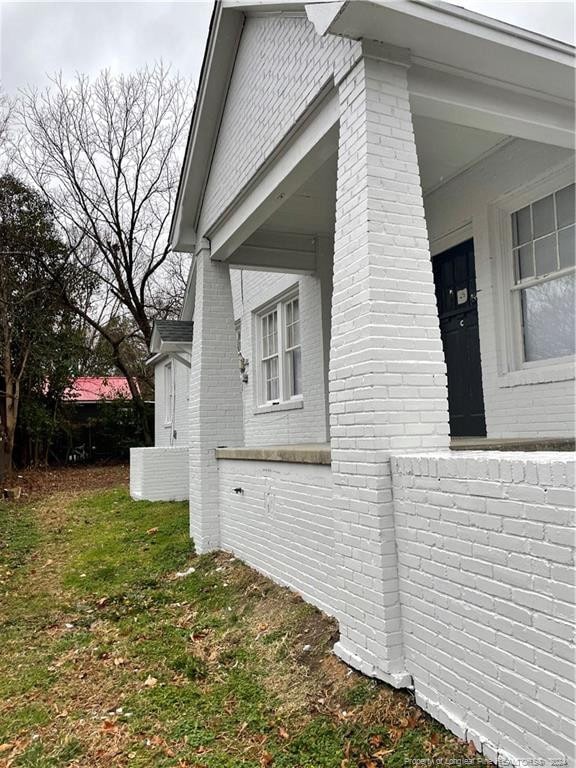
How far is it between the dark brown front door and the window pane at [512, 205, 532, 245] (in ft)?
1.84

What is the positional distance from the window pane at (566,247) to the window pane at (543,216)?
0.13 meters

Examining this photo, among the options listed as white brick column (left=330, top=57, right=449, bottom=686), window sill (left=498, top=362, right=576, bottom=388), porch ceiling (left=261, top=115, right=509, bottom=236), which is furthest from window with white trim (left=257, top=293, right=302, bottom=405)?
white brick column (left=330, top=57, right=449, bottom=686)

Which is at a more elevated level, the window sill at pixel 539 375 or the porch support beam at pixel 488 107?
the porch support beam at pixel 488 107

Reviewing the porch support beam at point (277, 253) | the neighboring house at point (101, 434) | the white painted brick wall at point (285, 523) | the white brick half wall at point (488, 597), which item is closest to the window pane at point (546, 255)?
the white painted brick wall at point (285, 523)

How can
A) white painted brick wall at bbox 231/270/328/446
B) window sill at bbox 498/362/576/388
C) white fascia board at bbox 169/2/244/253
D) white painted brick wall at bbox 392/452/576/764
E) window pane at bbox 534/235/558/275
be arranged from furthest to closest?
white painted brick wall at bbox 231/270/328/446 < white fascia board at bbox 169/2/244/253 < window pane at bbox 534/235/558/275 < window sill at bbox 498/362/576/388 < white painted brick wall at bbox 392/452/576/764

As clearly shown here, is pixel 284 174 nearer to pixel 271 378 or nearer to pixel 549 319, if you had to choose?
pixel 549 319

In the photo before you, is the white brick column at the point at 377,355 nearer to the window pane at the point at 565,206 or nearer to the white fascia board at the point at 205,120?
the window pane at the point at 565,206

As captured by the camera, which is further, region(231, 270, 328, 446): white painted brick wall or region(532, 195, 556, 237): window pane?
region(231, 270, 328, 446): white painted brick wall

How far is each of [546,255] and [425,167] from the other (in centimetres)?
159

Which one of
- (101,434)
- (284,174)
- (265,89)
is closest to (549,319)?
(284,174)

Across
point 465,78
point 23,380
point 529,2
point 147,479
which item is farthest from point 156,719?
point 23,380

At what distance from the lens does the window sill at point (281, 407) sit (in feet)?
27.4

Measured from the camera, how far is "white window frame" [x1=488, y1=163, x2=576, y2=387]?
505 cm

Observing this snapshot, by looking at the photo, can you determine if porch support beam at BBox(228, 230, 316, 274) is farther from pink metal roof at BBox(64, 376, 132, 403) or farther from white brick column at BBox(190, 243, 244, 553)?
pink metal roof at BBox(64, 376, 132, 403)
